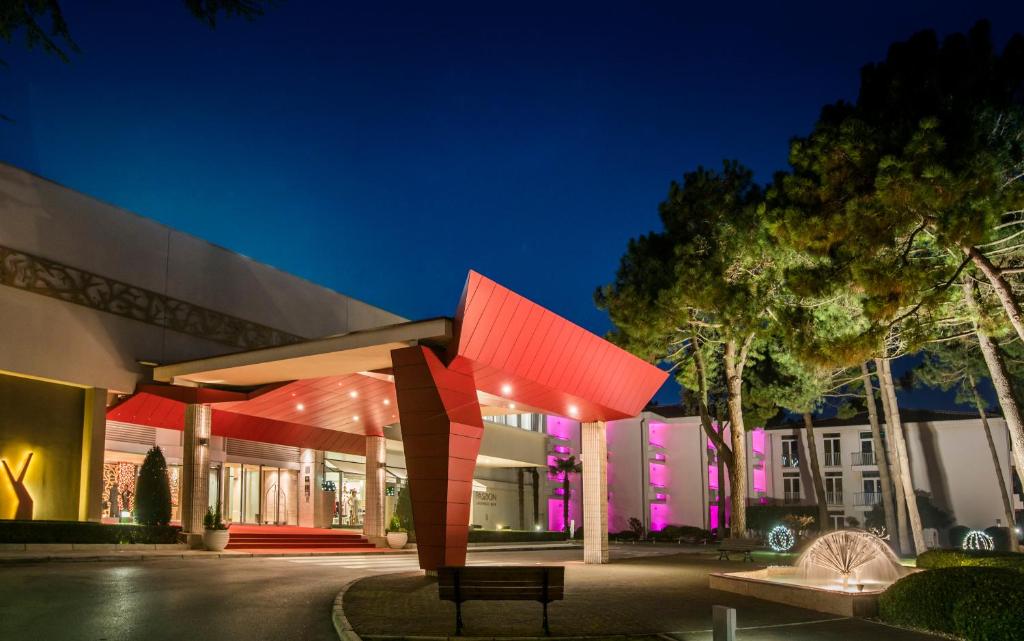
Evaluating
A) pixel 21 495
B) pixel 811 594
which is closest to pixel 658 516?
pixel 21 495

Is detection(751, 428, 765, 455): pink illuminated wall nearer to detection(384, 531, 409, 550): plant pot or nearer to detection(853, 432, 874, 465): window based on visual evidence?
detection(853, 432, 874, 465): window

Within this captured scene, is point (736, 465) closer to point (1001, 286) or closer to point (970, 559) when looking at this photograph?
point (970, 559)

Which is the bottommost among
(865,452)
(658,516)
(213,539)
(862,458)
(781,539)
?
(658,516)

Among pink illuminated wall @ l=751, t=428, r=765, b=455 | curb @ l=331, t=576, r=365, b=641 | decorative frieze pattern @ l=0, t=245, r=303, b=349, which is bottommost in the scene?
curb @ l=331, t=576, r=365, b=641

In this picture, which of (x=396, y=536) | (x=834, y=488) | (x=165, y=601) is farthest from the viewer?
(x=834, y=488)

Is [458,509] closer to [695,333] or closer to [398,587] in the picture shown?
[398,587]

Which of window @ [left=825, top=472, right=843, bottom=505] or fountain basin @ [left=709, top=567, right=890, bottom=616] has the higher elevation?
window @ [left=825, top=472, right=843, bottom=505]

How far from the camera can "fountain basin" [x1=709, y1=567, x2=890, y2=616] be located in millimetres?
13008

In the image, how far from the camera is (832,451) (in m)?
61.2

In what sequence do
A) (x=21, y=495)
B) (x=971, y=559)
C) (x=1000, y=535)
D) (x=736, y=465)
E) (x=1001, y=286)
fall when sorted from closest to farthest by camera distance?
1. (x=1001, y=286)
2. (x=971, y=559)
3. (x=21, y=495)
4. (x=736, y=465)
5. (x=1000, y=535)

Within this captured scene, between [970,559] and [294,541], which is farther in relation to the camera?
[294,541]

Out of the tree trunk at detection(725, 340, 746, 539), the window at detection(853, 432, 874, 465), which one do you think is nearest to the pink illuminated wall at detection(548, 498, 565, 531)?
the window at detection(853, 432, 874, 465)

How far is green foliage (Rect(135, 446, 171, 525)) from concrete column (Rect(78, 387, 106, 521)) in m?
1.37

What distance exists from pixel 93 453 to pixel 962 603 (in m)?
21.9
